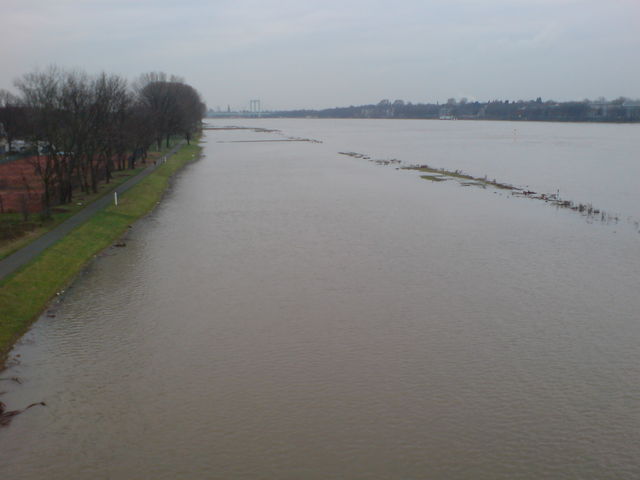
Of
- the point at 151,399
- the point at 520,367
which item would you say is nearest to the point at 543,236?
the point at 520,367

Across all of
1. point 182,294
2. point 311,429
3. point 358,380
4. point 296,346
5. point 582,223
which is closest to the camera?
point 311,429

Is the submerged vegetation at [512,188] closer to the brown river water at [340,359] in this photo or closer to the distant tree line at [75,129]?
the brown river water at [340,359]

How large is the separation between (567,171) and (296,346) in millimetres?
52327

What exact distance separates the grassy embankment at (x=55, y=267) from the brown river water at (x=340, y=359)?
64cm

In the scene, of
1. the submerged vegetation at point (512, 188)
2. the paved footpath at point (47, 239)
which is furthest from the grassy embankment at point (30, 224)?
the submerged vegetation at point (512, 188)

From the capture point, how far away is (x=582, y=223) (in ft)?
113

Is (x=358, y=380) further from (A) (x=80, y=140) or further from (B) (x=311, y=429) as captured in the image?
(A) (x=80, y=140)

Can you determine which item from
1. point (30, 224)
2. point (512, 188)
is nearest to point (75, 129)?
point (30, 224)

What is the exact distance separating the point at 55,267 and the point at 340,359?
13610 millimetres

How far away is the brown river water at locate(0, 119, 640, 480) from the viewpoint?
11.9 metres

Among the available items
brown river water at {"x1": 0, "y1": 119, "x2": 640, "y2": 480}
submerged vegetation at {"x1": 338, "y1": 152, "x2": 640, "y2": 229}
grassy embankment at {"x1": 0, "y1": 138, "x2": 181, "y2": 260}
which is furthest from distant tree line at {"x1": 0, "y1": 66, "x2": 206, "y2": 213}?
submerged vegetation at {"x1": 338, "y1": 152, "x2": 640, "y2": 229}

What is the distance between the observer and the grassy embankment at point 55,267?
18.2 m

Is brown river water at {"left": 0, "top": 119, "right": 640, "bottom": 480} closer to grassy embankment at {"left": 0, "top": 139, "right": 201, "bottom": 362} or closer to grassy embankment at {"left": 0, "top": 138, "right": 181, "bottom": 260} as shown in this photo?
grassy embankment at {"left": 0, "top": 139, "right": 201, "bottom": 362}

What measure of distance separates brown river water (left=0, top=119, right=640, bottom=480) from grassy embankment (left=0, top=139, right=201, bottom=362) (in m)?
0.64
